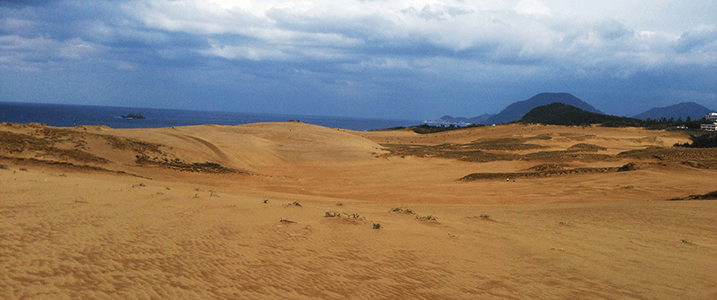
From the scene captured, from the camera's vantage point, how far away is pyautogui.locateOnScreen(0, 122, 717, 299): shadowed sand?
5039mm

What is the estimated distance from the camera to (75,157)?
1639 centimetres

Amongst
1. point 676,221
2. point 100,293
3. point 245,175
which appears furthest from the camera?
→ point 245,175

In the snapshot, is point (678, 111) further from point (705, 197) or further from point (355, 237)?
point (355, 237)

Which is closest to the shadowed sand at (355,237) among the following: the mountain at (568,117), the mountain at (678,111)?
the mountain at (568,117)

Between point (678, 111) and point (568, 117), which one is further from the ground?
point (678, 111)

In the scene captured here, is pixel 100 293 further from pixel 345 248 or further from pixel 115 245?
pixel 345 248

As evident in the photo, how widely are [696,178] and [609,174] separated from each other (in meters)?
2.71

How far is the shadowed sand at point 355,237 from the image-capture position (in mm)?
5039

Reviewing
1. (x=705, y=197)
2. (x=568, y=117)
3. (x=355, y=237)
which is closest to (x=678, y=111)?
(x=568, y=117)

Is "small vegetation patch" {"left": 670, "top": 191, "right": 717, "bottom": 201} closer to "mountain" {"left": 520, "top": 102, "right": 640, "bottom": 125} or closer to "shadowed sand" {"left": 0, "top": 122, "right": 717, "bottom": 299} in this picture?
"shadowed sand" {"left": 0, "top": 122, "right": 717, "bottom": 299}

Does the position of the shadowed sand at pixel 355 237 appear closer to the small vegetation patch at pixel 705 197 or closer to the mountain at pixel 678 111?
the small vegetation patch at pixel 705 197

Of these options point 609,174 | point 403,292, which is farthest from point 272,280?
point 609,174

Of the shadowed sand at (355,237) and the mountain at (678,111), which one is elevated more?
the mountain at (678,111)

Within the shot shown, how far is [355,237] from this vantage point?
24.7 feet
